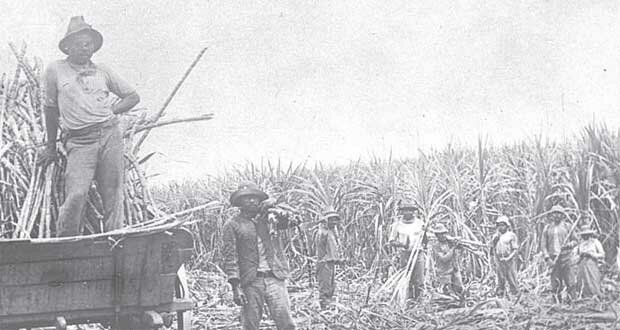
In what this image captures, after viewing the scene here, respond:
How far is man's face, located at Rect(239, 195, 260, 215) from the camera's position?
6.14 metres

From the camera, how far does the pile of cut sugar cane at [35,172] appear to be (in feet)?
14.5

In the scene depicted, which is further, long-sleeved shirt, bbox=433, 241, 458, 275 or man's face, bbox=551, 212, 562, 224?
long-sleeved shirt, bbox=433, 241, 458, 275

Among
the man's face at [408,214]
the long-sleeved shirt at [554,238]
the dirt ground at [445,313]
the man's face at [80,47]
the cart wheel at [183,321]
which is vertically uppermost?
the man's face at [80,47]

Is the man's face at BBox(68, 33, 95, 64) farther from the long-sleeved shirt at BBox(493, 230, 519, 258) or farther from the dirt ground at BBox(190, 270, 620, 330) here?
the long-sleeved shirt at BBox(493, 230, 519, 258)

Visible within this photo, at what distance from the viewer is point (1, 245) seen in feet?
11.8

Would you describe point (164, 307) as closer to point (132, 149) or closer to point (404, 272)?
point (132, 149)

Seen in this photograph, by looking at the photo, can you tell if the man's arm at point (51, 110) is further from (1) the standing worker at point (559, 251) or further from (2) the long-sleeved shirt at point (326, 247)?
(1) the standing worker at point (559, 251)

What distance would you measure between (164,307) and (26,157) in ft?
4.52

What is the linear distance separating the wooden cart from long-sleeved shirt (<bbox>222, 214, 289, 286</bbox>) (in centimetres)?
172

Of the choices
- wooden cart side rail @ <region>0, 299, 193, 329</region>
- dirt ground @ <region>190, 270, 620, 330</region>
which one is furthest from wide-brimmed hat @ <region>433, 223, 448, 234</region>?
wooden cart side rail @ <region>0, 299, 193, 329</region>

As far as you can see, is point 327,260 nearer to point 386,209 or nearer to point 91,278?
point 386,209

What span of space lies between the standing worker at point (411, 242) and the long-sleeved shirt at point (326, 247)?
734mm

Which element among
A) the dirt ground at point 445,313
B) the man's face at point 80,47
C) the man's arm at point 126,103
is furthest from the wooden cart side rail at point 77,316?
the dirt ground at point 445,313

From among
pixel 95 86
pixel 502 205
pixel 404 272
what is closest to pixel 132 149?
pixel 95 86
